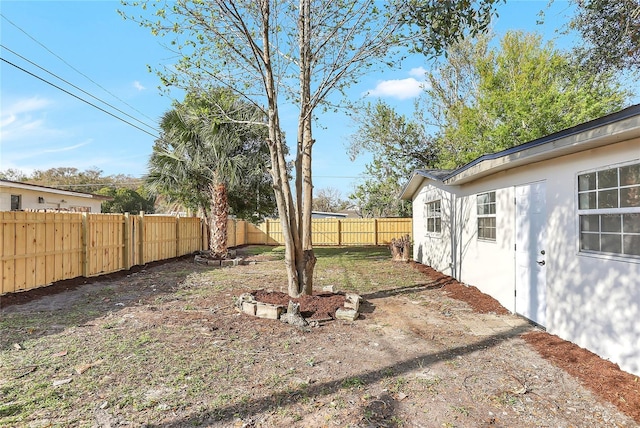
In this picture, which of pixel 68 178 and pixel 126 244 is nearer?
pixel 126 244

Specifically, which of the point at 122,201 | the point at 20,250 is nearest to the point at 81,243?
the point at 20,250

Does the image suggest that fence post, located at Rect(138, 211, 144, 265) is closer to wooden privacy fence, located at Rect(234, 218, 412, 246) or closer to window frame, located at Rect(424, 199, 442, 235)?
window frame, located at Rect(424, 199, 442, 235)

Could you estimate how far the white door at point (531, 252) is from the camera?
5.14 m

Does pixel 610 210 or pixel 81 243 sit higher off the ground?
pixel 610 210

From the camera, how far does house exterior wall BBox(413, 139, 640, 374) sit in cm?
350

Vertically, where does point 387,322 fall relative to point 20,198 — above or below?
below

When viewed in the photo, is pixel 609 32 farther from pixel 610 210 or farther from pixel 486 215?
pixel 610 210

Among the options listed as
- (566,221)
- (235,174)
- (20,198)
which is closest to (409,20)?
(566,221)

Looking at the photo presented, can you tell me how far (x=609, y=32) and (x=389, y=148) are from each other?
12.2 meters

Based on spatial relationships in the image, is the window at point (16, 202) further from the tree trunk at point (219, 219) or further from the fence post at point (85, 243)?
the fence post at point (85, 243)

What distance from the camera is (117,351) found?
407 centimetres

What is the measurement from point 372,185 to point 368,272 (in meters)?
9.61

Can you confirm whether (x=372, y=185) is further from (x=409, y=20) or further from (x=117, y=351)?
(x=117, y=351)

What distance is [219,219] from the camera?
13.1 meters
